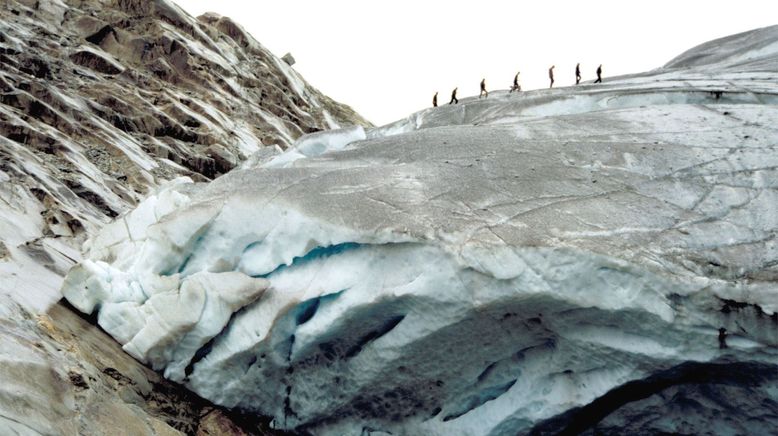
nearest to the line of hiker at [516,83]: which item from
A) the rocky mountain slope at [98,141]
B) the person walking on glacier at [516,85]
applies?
the person walking on glacier at [516,85]

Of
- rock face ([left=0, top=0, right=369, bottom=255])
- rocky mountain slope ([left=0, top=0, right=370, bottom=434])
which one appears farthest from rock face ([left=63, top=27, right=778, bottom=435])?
rock face ([left=0, top=0, right=369, bottom=255])

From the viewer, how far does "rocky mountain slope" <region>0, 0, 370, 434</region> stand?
769cm

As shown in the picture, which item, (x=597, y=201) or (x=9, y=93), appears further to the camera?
(x=9, y=93)

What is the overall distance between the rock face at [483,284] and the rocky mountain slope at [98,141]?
1034mm

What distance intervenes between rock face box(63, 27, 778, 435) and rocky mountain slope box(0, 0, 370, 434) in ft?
3.39

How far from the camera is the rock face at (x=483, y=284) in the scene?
24.5ft

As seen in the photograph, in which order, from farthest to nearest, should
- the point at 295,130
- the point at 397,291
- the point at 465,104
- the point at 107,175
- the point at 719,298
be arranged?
the point at 295,130
the point at 107,175
the point at 465,104
the point at 397,291
the point at 719,298

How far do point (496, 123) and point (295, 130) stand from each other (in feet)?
76.5

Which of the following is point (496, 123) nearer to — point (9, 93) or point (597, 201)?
point (597, 201)

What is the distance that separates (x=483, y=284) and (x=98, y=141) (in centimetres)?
1690

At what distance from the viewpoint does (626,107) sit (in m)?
11.9

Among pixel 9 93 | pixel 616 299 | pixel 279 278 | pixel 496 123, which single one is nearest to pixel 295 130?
pixel 9 93

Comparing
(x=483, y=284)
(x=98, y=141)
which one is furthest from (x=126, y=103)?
(x=483, y=284)

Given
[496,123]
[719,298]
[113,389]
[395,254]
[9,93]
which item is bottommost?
[113,389]
